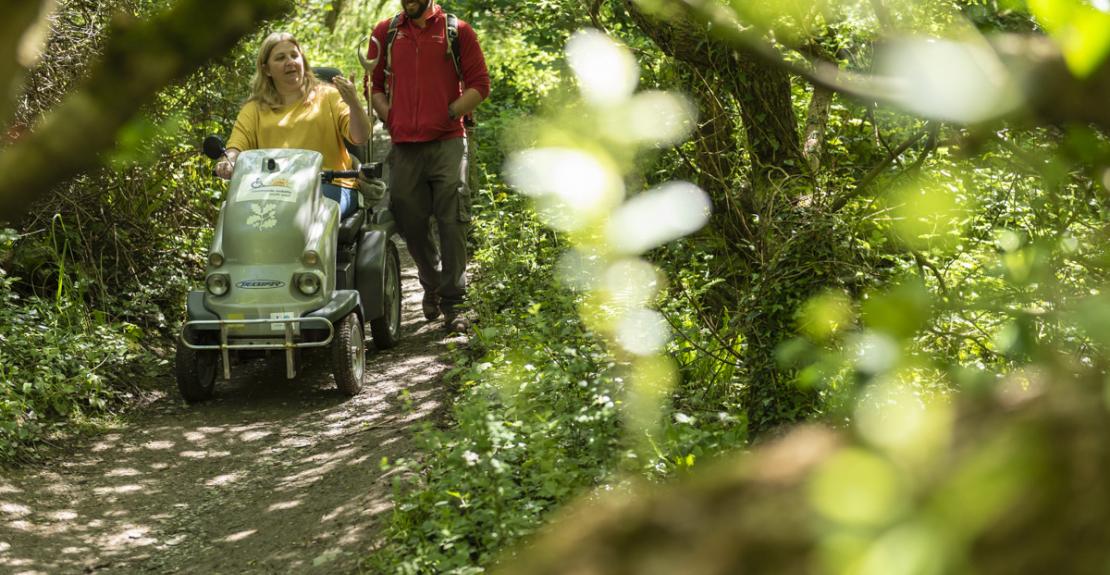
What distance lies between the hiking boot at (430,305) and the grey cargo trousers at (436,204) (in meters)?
0.17

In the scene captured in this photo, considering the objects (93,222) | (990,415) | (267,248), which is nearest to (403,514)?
(267,248)

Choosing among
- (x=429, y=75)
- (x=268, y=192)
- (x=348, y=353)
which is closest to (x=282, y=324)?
(x=348, y=353)

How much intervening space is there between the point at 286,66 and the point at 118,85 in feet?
20.6

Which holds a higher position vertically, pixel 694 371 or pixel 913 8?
pixel 913 8

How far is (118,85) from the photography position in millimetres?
923

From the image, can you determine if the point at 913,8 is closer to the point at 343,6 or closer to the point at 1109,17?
the point at 1109,17

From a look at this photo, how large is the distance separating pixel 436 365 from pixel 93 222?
9.21 ft

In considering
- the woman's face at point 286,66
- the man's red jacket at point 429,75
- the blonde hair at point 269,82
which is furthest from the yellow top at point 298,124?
the man's red jacket at point 429,75

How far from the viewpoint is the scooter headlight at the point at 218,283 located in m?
6.40

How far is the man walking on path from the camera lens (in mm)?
7352

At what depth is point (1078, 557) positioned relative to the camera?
62 centimetres

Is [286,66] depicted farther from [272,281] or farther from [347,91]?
[272,281]

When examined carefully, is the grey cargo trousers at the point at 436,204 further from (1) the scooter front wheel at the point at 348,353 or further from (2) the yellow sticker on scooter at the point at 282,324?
(2) the yellow sticker on scooter at the point at 282,324

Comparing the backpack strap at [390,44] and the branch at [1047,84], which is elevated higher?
the backpack strap at [390,44]
